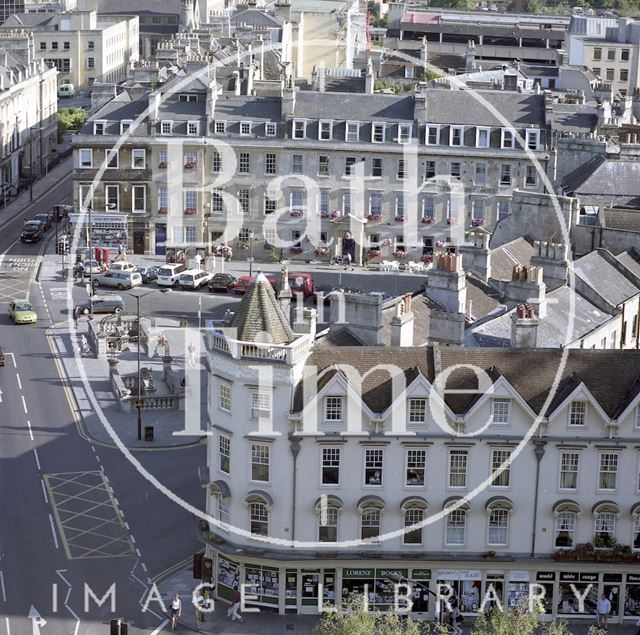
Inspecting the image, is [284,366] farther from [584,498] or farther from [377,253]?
[377,253]

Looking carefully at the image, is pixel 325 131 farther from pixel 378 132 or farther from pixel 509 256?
pixel 509 256

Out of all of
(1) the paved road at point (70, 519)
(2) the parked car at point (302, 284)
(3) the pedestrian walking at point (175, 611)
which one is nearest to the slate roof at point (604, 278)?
(1) the paved road at point (70, 519)

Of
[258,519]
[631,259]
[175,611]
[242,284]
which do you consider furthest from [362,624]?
[242,284]

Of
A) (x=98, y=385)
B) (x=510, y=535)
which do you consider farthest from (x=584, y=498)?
(x=98, y=385)

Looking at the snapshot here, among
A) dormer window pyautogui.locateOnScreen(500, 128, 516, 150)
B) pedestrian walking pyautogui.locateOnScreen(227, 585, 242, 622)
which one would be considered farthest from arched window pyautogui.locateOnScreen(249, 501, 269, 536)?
dormer window pyautogui.locateOnScreen(500, 128, 516, 150)

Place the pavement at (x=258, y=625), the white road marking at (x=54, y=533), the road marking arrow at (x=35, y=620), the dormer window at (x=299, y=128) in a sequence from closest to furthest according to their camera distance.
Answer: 1. the road marking arrow at (x=35, y=620)
2. the pavement at (x=258, y=625)
3. the white road marking at (x=54, y=533)
4. the dormer window at (x=299, y=128)

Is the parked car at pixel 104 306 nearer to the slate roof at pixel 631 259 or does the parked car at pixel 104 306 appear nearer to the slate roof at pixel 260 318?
the slate roof at pixel 631 259

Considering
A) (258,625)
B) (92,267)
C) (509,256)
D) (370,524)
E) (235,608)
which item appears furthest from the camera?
(92,267)
